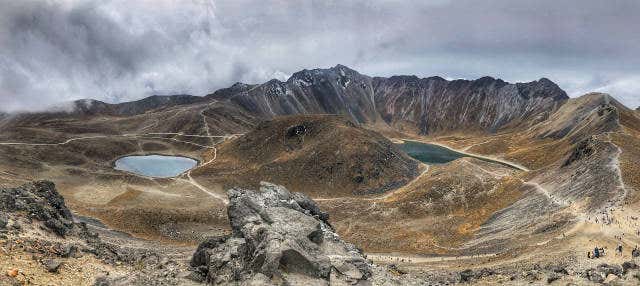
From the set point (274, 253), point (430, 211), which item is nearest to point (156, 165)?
point (430, 211)

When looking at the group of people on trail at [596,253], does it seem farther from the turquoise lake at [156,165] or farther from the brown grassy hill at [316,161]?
the turquoise lake at [156,165]

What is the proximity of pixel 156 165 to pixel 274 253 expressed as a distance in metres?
118

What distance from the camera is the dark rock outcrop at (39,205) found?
28.5 metres

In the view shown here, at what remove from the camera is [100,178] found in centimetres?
9275

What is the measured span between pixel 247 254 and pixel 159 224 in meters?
43.6

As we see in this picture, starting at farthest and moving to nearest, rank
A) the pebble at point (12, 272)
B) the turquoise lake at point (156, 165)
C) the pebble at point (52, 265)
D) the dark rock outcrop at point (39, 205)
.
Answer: the turquoise lake at point (156, 165), the dark rock outcrop at point (39, 205), the pebble at point (52, 265), the pebble at point (12, 272)

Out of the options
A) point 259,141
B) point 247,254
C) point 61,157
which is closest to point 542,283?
point 247,254

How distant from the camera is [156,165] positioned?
131 meters

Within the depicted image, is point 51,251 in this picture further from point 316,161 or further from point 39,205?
point 316,161

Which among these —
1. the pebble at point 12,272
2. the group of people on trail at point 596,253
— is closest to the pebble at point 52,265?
the pebble at point 12,272

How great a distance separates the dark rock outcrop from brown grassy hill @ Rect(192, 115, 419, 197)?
63.3m

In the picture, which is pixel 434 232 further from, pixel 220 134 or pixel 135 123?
pixel 135 123

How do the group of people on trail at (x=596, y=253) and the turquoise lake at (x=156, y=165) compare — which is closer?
the group of people on trail at (x=596, y=253)

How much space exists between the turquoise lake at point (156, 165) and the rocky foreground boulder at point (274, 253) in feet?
286
